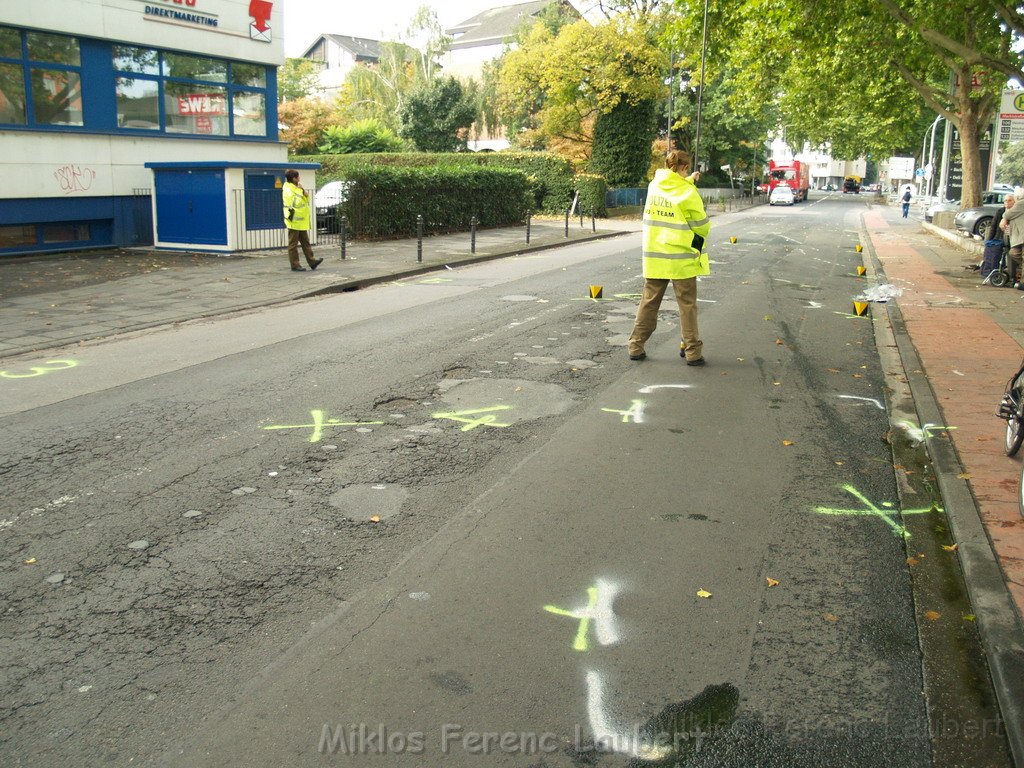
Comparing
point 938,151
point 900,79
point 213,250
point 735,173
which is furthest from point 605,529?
point 938,151

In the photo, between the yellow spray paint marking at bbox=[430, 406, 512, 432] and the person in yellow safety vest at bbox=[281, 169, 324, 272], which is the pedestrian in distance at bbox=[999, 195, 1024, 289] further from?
the person in yellow safety vest at bbox=[281, 169, 324, 272]

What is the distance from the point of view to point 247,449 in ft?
19.6

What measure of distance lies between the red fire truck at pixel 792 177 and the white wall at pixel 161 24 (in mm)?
63260

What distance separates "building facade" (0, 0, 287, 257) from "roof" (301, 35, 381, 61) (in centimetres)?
6382

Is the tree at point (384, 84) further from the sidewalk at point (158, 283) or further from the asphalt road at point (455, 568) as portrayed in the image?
the asphalt road at point (455, 568)

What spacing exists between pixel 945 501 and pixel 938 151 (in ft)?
258

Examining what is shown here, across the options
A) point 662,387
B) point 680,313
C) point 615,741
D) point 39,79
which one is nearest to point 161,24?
point 39,79

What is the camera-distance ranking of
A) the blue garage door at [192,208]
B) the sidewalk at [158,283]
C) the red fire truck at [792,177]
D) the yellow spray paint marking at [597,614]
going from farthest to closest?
1. the red fire truck at [792,177]
2. the blue garage door at [192,208]
3. the sidewalk at [158,283]
4. the yellow spray paint marking at [597,614]

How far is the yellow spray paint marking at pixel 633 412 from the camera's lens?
267 inches

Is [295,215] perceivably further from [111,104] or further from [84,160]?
[111,104]

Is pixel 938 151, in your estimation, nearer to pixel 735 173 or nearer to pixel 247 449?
pixel 735 173

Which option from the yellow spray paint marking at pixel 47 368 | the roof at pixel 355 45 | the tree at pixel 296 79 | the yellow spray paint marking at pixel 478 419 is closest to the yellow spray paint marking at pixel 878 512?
the yellow spray paint marking at pixel 478 419

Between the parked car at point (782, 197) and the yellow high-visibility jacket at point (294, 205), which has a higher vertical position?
the parked car at point (782, 197)

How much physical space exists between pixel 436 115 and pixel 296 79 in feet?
48.0
